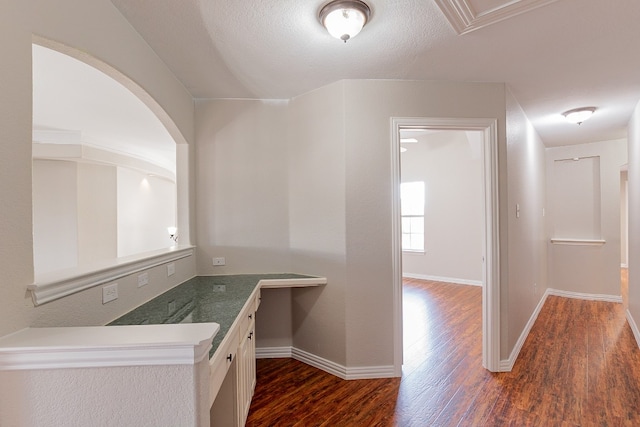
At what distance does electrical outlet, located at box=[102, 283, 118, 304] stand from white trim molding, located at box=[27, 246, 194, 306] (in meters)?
0.03

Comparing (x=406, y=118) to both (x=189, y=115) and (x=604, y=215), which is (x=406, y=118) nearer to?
(x=189, y=115)

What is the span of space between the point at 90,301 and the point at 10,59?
3.27ft

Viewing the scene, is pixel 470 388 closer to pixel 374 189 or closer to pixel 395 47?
pixel 374 189

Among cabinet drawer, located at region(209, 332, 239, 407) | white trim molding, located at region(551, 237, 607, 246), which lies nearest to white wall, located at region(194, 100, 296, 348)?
cabinet drawer, located at region(209, 332, 239, 407)

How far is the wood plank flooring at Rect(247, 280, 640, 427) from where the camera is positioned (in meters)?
2.08

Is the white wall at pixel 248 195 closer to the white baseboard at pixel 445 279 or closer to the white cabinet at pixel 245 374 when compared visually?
the white cabinet at pixel 245 374

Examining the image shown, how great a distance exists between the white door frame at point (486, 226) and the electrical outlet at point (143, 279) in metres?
1.78

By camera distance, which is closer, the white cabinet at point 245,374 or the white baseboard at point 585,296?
the white cabinet at point 245,374

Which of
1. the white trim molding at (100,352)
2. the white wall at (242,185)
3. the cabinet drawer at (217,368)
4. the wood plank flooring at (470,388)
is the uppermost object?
the white wall at (242,185)

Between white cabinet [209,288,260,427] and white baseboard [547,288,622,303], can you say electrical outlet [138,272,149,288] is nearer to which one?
white cabinet [209,288,260,427]

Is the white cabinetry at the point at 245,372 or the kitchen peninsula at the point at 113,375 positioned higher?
the kitchen peninsula at the point at 113,375

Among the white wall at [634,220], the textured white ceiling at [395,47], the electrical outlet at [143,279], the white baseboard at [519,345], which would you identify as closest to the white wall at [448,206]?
the white baseboard at [519,345]

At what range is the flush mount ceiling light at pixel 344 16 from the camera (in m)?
1.58

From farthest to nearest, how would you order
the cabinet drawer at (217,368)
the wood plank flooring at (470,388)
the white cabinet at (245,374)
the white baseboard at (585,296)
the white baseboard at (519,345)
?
the white baseboard at (585,296) → the white baseboard at (519,345) → the wood plank flooring at (470,388) → the white cabinet at (245,374) → the cabinet drawer at (217,368)
